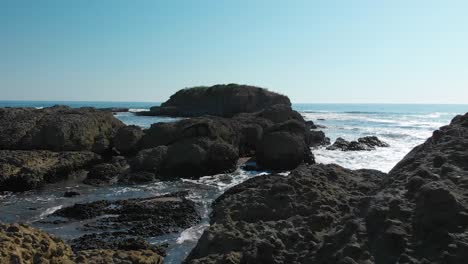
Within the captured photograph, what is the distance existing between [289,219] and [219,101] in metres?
74.2

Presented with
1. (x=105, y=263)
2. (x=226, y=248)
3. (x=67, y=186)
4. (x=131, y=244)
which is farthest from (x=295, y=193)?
(x=67, y=186)

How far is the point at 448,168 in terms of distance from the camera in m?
5.73

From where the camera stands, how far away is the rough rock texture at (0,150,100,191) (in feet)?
57.9

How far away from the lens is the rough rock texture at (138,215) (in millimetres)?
12258

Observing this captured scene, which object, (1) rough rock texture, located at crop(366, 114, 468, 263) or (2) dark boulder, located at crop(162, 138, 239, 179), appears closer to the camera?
(1) rough rock texture, located at crop(366, 114, 468, 263)

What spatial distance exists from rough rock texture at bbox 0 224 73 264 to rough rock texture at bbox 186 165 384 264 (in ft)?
8.15

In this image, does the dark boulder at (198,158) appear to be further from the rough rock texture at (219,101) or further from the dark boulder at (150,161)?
the rough rock texture at (219,101)

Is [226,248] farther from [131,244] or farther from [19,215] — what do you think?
[19,215]

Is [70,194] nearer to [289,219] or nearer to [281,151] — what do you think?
[281,151]

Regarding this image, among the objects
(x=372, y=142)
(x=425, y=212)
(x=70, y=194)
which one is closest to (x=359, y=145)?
(x=372, y=142)

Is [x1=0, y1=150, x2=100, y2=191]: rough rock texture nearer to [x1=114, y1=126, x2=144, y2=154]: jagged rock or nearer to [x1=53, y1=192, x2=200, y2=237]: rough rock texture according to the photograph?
[x1=114, y1=126, x2=144, y2=154]: jagged rock

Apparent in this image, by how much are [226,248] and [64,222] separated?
8452 mm

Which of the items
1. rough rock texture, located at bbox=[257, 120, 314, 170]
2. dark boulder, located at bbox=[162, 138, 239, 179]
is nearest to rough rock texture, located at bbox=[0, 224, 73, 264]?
dark boulder, located at bbox=[162, 138, 239, 179]

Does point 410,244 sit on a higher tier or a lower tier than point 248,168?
higher
